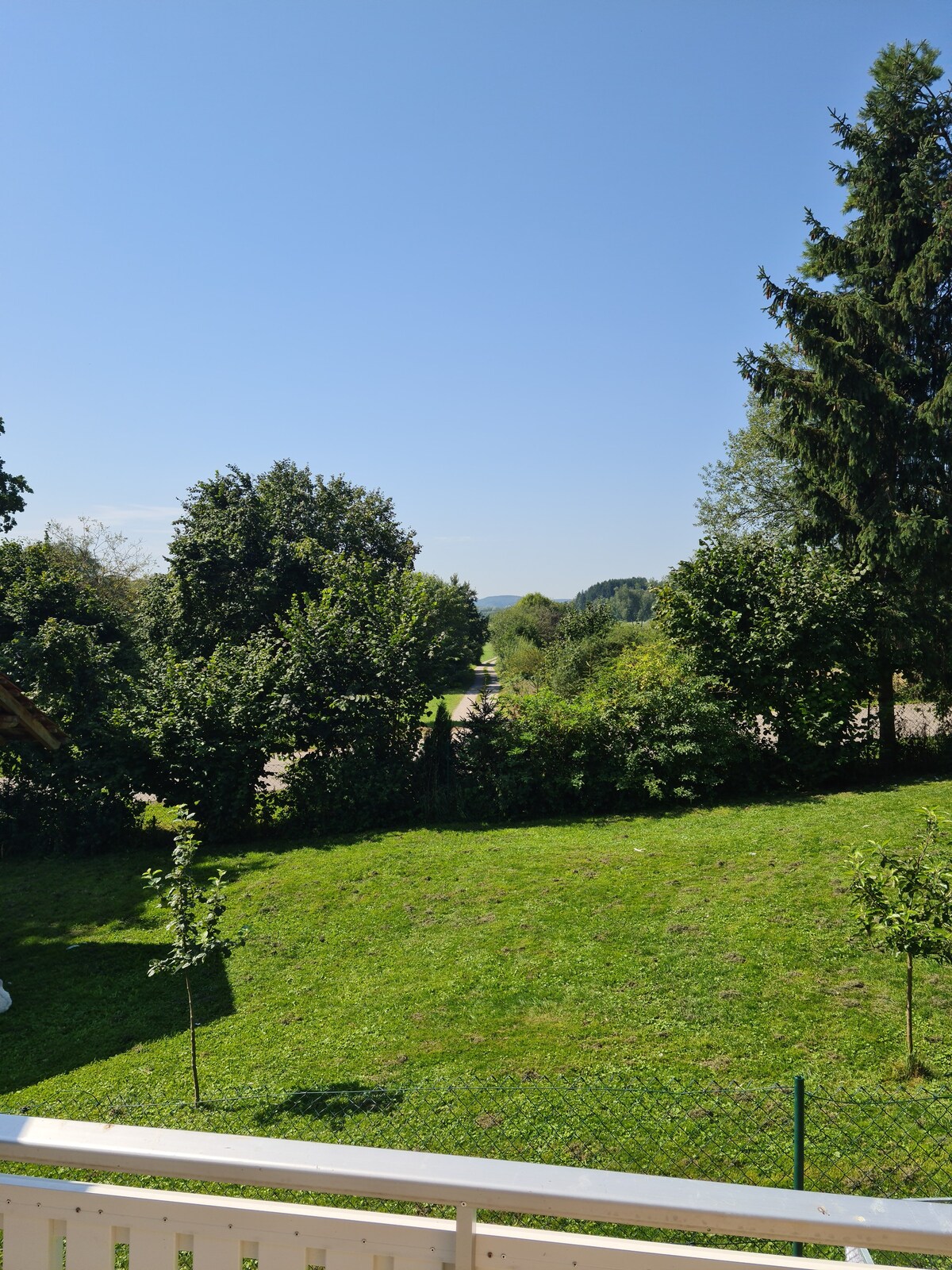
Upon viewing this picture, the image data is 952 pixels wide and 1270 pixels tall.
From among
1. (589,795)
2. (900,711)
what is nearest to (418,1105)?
(589,795)

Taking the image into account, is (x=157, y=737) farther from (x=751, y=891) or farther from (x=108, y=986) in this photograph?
(x=751, y=891)

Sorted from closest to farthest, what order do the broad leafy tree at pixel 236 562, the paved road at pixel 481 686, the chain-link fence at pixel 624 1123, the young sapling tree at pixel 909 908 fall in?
the chain-link fence at pixel 624 1123
the young sapling tree at pixel 909 908
the broad leafy tree at pixel 236 562
the paved road at pixel 481 686

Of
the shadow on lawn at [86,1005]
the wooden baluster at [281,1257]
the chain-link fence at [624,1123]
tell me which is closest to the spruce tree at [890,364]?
the chain-link fence at [624,1123]

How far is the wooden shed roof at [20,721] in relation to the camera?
725cm

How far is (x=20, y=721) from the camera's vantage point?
24.0 ft

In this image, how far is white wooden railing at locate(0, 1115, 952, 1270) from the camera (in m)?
1.45

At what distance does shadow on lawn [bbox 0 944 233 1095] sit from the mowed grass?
3 cm

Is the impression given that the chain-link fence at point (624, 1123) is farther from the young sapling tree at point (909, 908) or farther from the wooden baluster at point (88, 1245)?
the wooden baluster at point (88, 1245)

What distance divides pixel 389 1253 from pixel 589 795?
43.1 ft

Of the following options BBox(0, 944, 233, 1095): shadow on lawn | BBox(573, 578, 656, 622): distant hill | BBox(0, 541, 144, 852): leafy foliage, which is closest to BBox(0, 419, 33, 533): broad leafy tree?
BBox(0, 541, 144, 852): leafy foliage

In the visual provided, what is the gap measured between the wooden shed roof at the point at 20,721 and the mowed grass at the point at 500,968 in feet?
9.28

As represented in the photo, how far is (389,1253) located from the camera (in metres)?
1.57

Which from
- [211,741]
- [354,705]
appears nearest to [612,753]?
[354,705]

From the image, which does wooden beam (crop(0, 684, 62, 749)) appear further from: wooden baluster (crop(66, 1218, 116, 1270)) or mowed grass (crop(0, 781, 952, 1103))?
wooden baluster (crop(66, 1218, 116, 1270))
